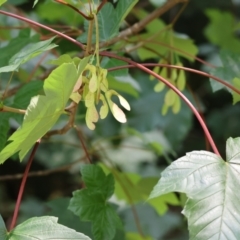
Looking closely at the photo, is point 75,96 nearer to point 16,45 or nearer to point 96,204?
point 96,204

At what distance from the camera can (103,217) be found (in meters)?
0.80

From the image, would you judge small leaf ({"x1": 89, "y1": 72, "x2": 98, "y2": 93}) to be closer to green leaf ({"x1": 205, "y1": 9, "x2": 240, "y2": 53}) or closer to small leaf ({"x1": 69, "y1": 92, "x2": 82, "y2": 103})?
small leaf ({"x1": 69, "y1": 92, "x2": 82, "y2": 103})

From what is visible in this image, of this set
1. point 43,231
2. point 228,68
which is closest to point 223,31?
point 228,68

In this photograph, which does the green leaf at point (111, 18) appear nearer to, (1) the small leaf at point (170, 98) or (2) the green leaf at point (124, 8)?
(2) the green leaf at point (124, 8)

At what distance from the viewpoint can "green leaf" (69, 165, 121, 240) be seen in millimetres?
782

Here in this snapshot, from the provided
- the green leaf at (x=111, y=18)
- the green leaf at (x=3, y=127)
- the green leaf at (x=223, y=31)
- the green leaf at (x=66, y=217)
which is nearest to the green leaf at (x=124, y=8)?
the green leaf at (x=111, y=18)

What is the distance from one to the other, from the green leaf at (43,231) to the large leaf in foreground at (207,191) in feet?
0.32

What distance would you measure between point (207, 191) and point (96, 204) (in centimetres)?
22

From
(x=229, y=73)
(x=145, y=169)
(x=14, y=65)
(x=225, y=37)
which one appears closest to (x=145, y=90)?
(x=225, y=37)

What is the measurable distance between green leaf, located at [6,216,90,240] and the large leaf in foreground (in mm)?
97

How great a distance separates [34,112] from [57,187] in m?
2.12

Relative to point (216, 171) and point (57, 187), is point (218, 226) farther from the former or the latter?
point (57, 187)

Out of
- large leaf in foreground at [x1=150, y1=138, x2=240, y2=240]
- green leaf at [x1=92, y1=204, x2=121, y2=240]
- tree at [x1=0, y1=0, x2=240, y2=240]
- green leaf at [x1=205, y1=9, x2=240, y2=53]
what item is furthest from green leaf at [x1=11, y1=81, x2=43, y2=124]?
green leaf at [x1=205, y1=9, x2=240, y2=53]

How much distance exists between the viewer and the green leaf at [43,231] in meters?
0.61
